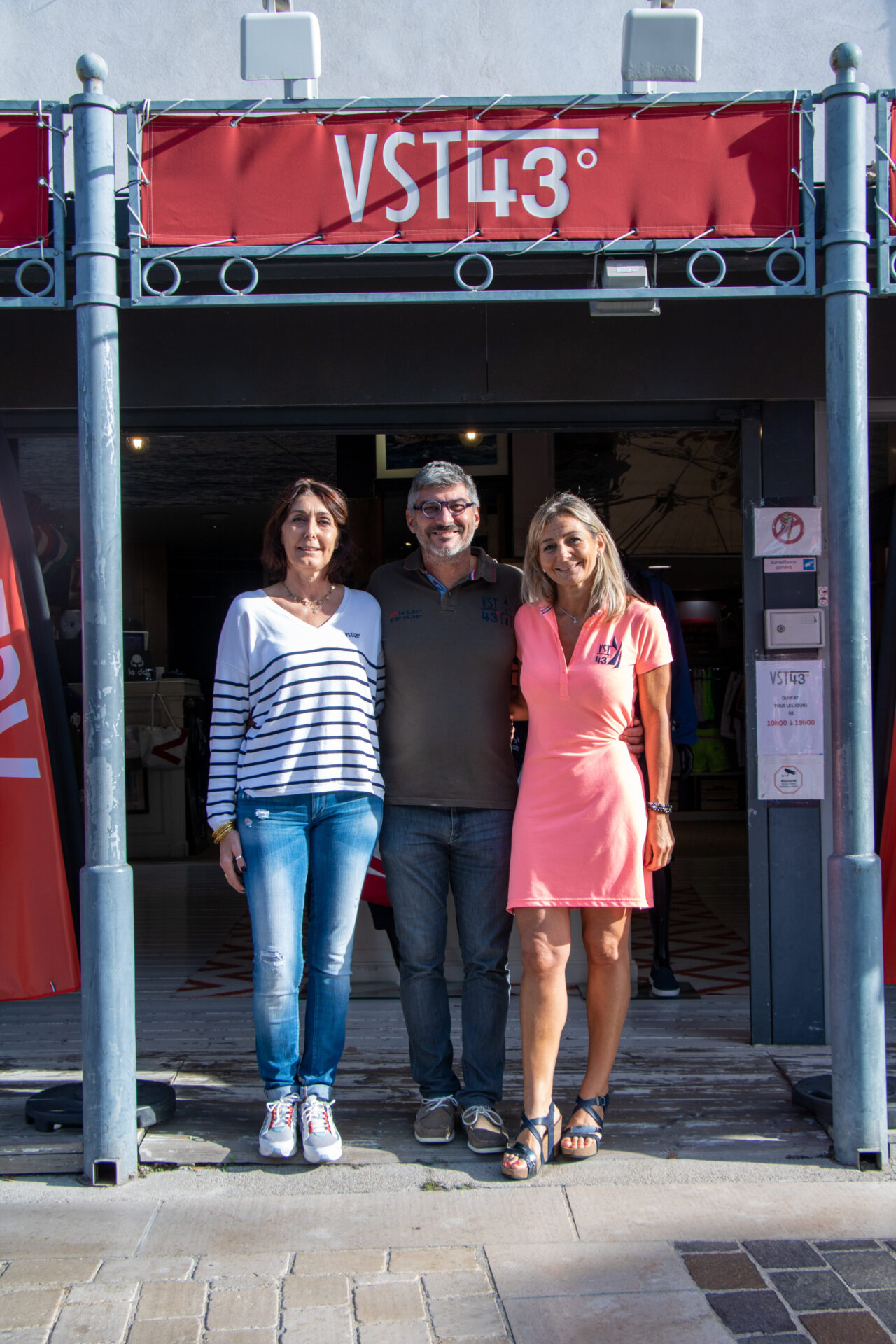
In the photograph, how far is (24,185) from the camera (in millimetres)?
3291

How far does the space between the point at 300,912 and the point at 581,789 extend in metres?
0.88

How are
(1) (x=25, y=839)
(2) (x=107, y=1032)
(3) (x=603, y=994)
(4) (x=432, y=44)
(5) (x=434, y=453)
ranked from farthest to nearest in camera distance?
(5) (x=434, y=453) → (4) (x=432, y=44) → (1) (x=25, y=839) → (3) (x=603, y=994) → (2) (x=107, y=1032)

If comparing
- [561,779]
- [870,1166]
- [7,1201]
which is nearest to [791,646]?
[561,779]

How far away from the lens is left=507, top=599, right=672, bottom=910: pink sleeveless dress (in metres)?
3.14

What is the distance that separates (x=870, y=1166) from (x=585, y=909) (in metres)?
1.03

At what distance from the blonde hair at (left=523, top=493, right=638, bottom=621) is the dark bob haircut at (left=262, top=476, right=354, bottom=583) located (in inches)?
22.2

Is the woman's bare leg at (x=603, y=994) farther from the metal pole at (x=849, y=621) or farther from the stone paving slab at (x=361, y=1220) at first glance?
the metal pole at (x=849, y=621)

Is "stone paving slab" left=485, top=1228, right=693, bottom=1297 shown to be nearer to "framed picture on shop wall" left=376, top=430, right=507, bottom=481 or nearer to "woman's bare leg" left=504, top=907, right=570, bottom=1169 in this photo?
"woman's bare leg" left=504, top=907, right=570, bottom=1169

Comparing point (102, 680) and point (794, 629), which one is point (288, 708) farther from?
point (794, 629)

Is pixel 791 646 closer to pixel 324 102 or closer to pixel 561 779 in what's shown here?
pixel 561 779

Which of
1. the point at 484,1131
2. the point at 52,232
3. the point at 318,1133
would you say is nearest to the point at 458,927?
the point at 484,1131

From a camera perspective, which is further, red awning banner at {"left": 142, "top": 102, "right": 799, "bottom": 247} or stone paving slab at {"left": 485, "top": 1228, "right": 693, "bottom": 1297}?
red awning banner at {"left": 142, "top": 102, "right": 799, "bottom": 247}

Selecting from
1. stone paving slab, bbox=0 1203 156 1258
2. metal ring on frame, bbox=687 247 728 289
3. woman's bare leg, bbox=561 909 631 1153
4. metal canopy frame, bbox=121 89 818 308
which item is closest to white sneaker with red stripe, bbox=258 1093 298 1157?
stone paving slab, bbox=0 1203 156 1258

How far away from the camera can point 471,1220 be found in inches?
112
